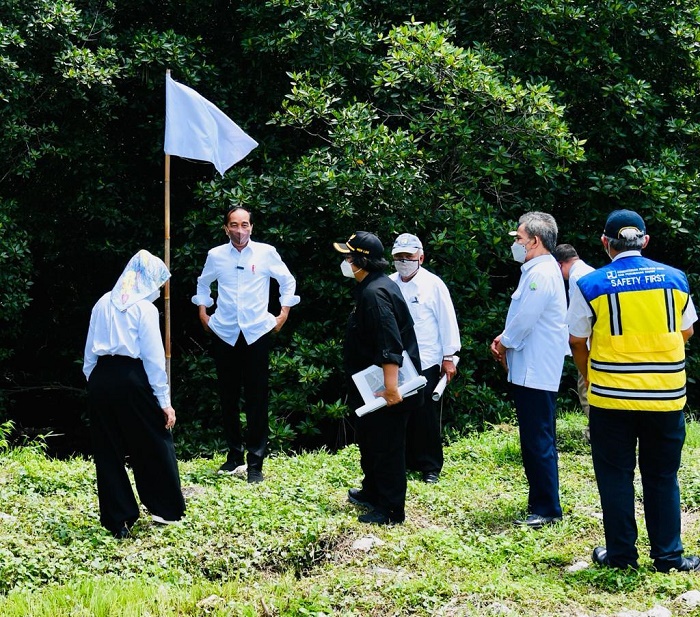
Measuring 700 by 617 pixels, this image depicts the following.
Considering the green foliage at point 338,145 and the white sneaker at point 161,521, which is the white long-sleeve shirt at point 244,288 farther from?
the green foliage at point 338,145

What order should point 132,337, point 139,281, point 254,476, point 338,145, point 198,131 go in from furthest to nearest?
point 338,145 → point 198,131 → point 254,476 → point 139,281 → point 132,337

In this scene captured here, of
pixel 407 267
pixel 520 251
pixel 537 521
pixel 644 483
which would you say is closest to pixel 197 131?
pixel 407 267

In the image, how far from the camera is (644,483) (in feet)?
16.4

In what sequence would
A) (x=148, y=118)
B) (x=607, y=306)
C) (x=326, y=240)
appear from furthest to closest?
(x=148, y=118), (x=326, y=240), (x=607, y=306)

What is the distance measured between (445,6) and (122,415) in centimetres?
699

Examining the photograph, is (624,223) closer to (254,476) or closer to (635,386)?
(635,386)

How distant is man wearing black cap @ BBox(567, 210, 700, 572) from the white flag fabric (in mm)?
3989

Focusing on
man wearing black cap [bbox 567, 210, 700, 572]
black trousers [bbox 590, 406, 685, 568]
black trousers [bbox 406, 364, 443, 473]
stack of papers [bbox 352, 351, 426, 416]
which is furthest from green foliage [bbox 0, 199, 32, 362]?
black trousers [bbox 590, 406, 685, 568]

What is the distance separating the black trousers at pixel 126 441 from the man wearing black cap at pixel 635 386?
2771mm

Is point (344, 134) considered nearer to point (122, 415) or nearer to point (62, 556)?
point (122, 415)

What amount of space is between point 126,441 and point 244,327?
1629 millimetres

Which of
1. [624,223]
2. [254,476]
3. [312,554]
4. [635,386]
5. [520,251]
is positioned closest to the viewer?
[635,386]

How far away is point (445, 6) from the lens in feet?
34.4

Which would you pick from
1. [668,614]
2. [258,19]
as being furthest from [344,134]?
[668,614]
